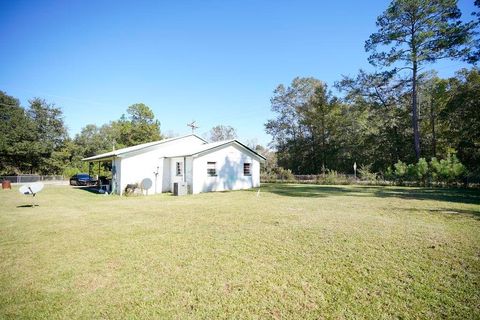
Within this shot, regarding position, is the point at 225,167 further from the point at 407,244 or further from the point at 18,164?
the point at 18,164

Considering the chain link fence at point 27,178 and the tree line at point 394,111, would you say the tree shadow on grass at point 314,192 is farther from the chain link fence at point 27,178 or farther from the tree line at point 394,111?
the chain link fence at point 27,178

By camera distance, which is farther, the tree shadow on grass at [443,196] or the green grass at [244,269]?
the tree shadow on grass at [443,196]

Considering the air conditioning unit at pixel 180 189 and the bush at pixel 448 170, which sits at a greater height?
the bush at pixel 448 170

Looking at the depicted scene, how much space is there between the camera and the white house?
57.5 ft

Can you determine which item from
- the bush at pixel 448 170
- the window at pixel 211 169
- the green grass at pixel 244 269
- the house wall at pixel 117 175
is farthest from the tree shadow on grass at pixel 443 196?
the house wall at pixel 117 175

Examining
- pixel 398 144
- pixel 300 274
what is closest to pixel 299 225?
pixel 300 274

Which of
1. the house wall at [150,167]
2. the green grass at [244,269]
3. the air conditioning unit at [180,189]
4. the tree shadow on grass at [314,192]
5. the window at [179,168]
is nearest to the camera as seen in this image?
the green grass at [244,269]

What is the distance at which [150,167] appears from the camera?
18.5 m

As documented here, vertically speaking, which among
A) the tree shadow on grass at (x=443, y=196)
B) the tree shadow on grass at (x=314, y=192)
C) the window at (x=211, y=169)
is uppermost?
the window at (x=211, y=169)

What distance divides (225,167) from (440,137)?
101ft

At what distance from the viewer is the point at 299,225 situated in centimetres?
725

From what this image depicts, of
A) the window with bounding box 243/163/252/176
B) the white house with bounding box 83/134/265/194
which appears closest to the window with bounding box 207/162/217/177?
the white house with bounding box 83/134/265/194

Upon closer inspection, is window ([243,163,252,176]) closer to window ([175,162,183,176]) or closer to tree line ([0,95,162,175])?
window ([175,162,183,176])

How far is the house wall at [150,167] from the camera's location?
17297 millimetres
